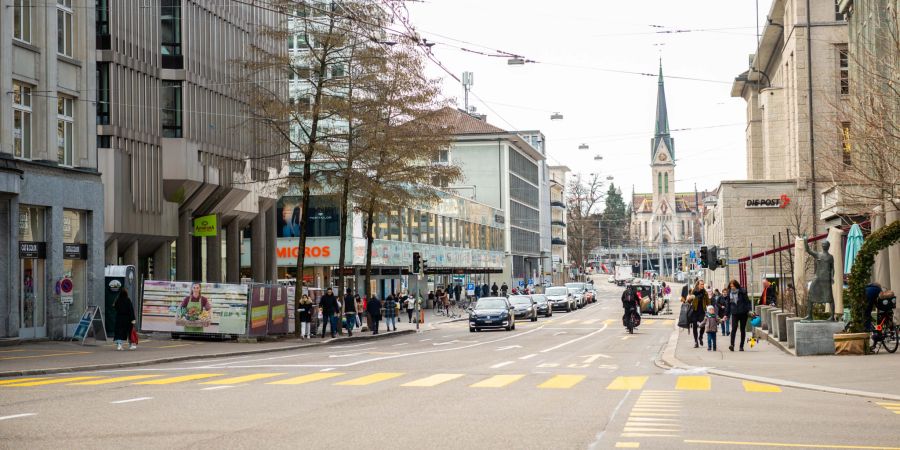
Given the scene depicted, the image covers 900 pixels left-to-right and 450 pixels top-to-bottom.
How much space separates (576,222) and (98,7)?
336 feet

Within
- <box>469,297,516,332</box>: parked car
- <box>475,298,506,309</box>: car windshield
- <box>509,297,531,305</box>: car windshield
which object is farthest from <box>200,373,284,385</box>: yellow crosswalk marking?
<box>509,297,531,305</box>: car windshield

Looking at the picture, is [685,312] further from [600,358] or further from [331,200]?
[331,200]

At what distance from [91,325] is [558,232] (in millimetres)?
135972

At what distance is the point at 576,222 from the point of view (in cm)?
13762

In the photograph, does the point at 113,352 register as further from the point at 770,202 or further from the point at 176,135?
the point at 770,202

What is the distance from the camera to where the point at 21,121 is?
104 ft

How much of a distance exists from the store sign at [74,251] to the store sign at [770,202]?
116 feet

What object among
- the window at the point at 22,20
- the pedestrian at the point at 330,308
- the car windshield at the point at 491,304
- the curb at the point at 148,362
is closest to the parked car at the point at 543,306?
the car windshield at the point at 491,304

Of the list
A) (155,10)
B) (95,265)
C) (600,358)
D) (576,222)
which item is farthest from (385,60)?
(576,222)

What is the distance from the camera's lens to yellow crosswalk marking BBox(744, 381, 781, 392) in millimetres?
17281

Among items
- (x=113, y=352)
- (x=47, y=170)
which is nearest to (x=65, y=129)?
(x=47, y=170)

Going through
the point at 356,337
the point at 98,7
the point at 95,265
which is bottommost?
the point at 356,337

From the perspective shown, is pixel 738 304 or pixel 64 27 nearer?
pixel 738 304

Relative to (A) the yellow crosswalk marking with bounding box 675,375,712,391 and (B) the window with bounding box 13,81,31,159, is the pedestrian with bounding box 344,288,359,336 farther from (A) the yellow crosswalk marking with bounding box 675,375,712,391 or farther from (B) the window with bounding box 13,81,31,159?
(A) the yellow crosswalk marking with bounding box 675,375,712,391
